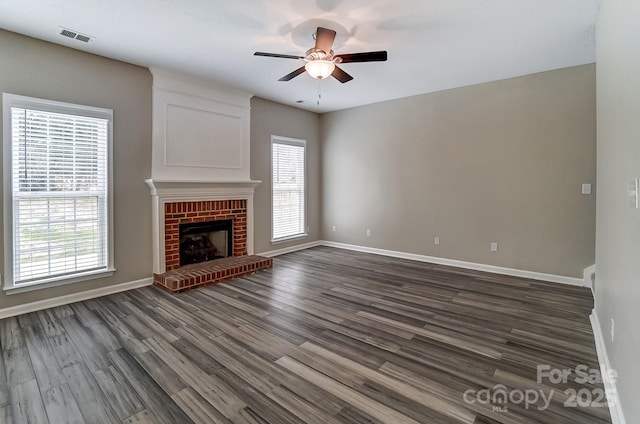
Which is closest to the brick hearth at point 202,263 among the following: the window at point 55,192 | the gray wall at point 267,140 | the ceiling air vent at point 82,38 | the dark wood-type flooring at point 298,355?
the dark wood-type flooring at point 298,355

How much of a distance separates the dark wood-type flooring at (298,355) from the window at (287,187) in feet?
7.54

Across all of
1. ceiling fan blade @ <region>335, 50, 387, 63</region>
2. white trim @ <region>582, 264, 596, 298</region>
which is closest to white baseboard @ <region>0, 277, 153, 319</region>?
ceiling fan blade @ <region>335, 50, 387, 63</region>

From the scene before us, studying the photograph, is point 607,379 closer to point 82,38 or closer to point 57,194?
point 57,194

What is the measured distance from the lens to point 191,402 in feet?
6.28

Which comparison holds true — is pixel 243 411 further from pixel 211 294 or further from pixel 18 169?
pixel 18 169

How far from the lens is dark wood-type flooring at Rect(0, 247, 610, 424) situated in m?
1.85

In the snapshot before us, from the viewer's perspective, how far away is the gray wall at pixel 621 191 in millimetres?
1403

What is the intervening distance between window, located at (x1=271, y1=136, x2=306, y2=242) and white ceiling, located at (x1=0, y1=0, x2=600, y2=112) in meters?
1.83

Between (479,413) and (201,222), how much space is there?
4190 mm

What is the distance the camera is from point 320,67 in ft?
10.1

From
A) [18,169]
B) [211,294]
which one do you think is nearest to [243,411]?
[211,294]

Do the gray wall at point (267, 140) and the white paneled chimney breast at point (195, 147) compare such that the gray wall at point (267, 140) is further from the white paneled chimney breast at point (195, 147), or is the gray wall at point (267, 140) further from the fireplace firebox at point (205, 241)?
the fireplace firebox at point (205, 241)

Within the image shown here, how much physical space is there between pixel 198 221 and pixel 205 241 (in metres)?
0.43

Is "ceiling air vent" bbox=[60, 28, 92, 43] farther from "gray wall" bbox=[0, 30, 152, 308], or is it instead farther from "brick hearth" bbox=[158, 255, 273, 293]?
"brick hearth" bbox=[158, 255, 273, 293]
